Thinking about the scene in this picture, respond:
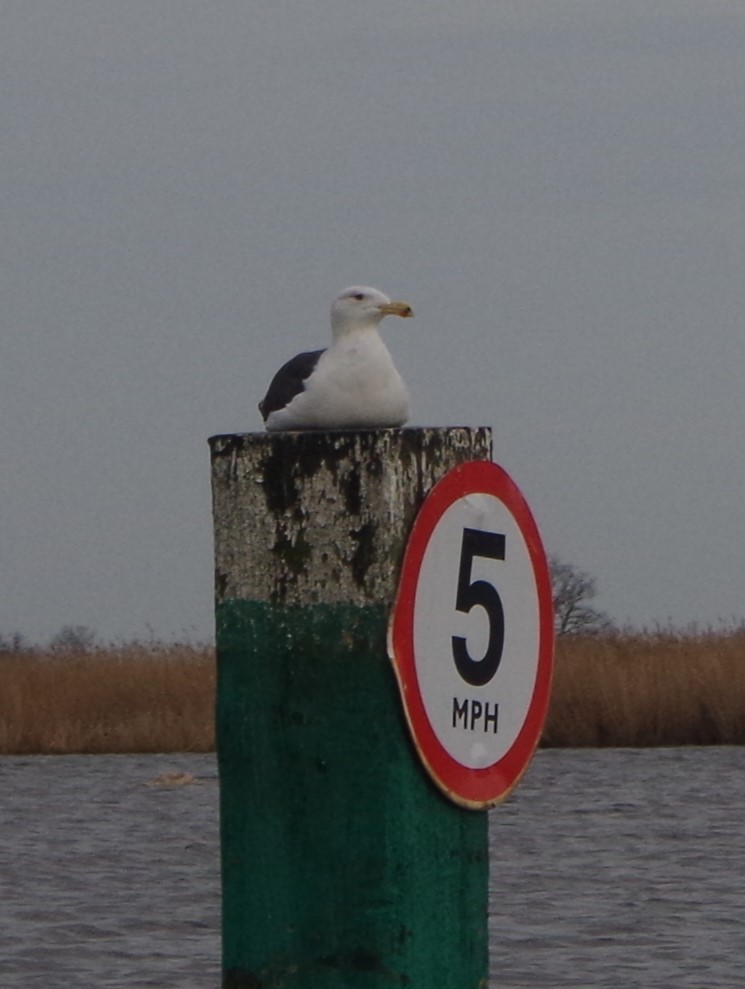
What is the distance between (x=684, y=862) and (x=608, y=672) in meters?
6.81

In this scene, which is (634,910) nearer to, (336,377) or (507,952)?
(507,952)

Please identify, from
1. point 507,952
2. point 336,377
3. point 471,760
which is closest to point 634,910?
point 507,952

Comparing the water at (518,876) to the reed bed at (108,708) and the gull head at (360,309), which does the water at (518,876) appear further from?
the gull head at (360,309)

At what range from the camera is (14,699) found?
17.7 meters

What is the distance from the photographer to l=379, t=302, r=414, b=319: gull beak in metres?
3.69

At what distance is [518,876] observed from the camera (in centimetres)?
993

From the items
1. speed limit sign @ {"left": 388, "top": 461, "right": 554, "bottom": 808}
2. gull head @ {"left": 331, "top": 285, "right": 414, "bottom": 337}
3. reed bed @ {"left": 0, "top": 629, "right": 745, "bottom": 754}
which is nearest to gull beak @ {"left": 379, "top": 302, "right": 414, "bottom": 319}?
gull head @ {"left": 331, "top": 285, "right": 414, "bottom": 337}

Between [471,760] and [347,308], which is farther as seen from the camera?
[347,308]

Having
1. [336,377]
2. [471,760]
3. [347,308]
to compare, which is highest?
[347,308]

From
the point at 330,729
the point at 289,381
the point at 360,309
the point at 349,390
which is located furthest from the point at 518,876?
the point at 330,729

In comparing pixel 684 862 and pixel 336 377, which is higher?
pixel 336 377

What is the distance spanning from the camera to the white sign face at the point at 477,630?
6.62ft

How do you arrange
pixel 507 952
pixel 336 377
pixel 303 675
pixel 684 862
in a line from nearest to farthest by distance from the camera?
pixel 303 675, pixel 336 377, pixel 507 952, pixel 684 862

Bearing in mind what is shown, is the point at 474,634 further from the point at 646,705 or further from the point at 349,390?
the point at 646,705
